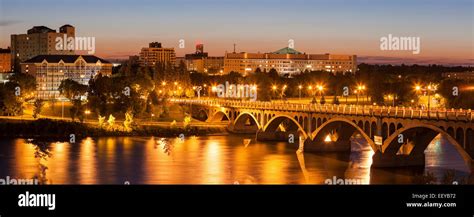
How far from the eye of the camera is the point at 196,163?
7256 cm

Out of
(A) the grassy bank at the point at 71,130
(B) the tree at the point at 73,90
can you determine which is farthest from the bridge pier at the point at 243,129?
(B) the tree at the point at 73,90

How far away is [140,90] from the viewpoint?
413 feet

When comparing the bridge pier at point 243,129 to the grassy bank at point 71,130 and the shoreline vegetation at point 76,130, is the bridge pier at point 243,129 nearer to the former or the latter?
the shoreline vegetation at point 76,130

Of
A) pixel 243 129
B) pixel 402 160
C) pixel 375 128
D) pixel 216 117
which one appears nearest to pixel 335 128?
pixel 375 128

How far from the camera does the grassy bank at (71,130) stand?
99.5 m

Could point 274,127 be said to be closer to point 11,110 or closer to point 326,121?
point 326,121

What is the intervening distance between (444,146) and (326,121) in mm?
15000

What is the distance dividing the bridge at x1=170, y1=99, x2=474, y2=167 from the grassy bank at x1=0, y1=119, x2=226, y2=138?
9.38 meters

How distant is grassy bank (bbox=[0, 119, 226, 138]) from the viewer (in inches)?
3917

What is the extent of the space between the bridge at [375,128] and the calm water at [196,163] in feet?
5.05

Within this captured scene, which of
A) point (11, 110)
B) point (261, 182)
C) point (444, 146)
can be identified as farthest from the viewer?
point (11, 110)

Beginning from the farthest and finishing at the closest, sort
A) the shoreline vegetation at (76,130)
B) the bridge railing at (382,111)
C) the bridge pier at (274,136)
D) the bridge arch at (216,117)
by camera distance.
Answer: the bridge arch at (216,117), the shoreline vegetation at (76,130), the bridge pier at (274,136), the bridge railing at (382,111)

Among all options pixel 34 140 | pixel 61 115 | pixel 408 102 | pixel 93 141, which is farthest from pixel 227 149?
pixel 408 102

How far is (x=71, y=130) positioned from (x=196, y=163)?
3239 cm
